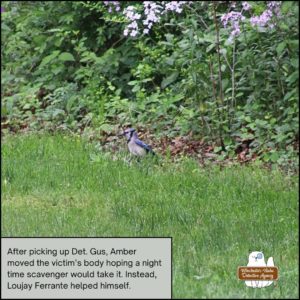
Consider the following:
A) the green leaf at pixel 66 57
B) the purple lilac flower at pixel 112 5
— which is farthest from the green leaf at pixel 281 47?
the green leaf at pixel 66 57

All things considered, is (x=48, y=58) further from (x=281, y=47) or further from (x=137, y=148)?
(x=281, y=47)

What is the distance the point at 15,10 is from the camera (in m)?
11.6

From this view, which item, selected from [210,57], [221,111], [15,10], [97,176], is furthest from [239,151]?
[15,10]

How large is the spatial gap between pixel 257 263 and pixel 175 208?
1517mm

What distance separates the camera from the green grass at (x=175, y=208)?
5.67 meters

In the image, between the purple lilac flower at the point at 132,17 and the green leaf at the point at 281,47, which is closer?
the green leaf at the point at 281,47

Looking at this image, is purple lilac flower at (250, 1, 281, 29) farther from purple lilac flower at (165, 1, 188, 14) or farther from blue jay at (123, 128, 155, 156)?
blue jay at (123, 128, 155, 156)

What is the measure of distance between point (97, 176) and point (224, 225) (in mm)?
1739

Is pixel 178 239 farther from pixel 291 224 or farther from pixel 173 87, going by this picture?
pixel 173 87

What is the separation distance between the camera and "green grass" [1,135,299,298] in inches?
223

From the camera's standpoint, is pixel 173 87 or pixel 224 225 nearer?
pixel 224 225

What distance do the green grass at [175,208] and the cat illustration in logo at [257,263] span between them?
6 cm

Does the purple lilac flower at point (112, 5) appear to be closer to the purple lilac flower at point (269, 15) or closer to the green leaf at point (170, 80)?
the green leaf at point (170, 80)

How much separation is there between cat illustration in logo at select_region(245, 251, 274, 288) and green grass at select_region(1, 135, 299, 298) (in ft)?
0.21
